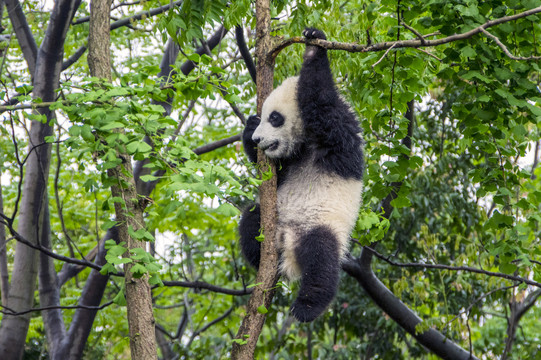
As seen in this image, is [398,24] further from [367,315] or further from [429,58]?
[367,315]

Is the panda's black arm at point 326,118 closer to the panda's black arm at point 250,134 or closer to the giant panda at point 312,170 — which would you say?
the giant panda at point 312,170

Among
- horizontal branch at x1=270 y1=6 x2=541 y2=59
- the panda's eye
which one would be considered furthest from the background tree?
the panda's eye

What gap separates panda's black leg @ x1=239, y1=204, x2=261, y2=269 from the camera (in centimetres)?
369

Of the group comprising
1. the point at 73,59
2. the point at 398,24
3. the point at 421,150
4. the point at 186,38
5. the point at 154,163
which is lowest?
the point at 154,163

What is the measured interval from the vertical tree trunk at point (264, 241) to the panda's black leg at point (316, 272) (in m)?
0.20

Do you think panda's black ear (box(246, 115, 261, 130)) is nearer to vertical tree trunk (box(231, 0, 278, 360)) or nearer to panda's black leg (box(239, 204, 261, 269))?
vertical tree trunk (box(231, 0, 278, 360))

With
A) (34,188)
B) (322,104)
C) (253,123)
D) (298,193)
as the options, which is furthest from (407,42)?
(34,188)

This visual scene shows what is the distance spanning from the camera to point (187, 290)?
29.5 feet

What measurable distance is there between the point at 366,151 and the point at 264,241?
2245 mm

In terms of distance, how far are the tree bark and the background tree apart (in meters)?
0.02

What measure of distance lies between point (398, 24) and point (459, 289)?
445 cm

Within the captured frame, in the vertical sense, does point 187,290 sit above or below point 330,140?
above

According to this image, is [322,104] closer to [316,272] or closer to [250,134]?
[250,134]

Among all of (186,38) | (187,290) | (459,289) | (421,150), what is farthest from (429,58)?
(187,290)
